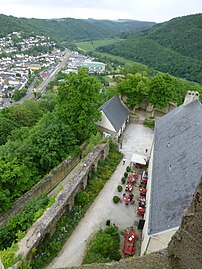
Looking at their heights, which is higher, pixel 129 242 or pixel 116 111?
pixel 116 111

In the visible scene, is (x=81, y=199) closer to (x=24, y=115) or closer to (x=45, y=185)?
(x=45, y=185)

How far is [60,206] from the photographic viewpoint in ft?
64.3

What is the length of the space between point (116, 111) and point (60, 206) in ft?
59.9

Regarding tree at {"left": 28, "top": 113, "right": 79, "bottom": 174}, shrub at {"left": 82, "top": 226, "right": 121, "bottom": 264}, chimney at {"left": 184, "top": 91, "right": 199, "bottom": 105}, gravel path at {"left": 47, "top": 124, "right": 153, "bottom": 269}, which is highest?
chimney at {"left": 184, "top": 91, "right": 199, "bottom": 105}

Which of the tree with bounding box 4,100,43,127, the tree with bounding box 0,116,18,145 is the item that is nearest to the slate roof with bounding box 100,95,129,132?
the tree with bounding box 4,100,43,127

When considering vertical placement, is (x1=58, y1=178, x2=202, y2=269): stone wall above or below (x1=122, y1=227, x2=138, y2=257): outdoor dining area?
above

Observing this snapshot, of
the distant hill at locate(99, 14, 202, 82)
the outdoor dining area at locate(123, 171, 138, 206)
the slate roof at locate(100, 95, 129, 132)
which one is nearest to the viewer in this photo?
the outdoor dining area at locate(123, 171, 138, 206)

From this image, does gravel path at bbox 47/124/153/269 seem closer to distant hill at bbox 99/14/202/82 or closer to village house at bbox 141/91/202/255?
village house at bbox 141/91/202/255

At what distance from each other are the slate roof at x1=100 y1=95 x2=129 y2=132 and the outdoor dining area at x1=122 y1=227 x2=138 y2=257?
14926mm

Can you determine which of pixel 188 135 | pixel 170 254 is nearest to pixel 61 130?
pixel 188 135

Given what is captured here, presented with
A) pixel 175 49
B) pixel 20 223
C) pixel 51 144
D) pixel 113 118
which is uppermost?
pixel 175 49

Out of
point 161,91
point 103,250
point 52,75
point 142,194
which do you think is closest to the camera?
point 103,250

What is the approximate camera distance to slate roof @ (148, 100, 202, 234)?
14.5 m

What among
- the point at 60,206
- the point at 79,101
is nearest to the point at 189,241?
the point at 60,206
